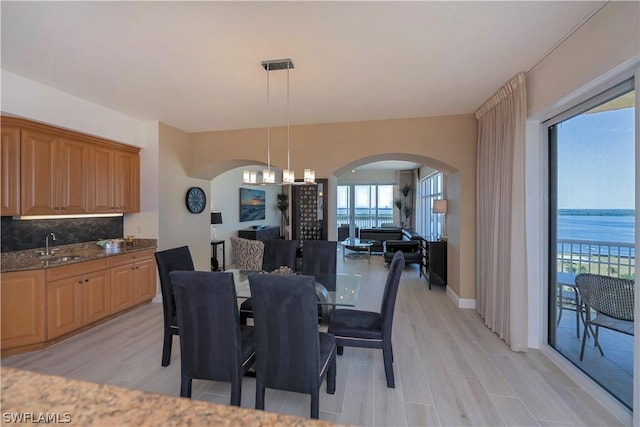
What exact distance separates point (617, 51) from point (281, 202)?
9504 millimetres

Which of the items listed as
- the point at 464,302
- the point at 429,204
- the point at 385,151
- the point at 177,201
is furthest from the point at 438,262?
the point at 177,201

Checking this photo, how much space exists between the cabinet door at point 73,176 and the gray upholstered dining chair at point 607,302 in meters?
5.56

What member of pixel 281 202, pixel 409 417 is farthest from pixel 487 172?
pixel 281 202

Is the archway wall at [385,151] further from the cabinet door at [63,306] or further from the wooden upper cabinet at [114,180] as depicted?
the cabinet door at [63,306]

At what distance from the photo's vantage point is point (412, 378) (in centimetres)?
247

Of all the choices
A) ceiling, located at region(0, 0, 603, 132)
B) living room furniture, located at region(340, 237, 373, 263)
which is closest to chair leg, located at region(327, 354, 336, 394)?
ceiling, located at region(0, 0, 603, 132)

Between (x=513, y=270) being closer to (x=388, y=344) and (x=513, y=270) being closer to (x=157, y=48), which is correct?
(x=388, y=344)

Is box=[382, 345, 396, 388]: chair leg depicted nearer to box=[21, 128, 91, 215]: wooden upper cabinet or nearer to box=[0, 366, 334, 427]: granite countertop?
box=[0, 366, 334, 427]: granite countertop

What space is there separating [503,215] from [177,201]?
4.81 metres

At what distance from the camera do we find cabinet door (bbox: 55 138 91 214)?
3.39 m

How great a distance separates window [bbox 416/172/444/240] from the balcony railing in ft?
13.6

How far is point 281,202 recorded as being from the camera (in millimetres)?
10695

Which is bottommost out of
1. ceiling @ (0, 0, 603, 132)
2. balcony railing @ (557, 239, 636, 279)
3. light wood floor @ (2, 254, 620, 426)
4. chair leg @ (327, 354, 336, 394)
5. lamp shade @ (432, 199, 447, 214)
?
light wood floor @ (2, 254, 620, 426)

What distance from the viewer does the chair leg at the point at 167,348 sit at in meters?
2.57
